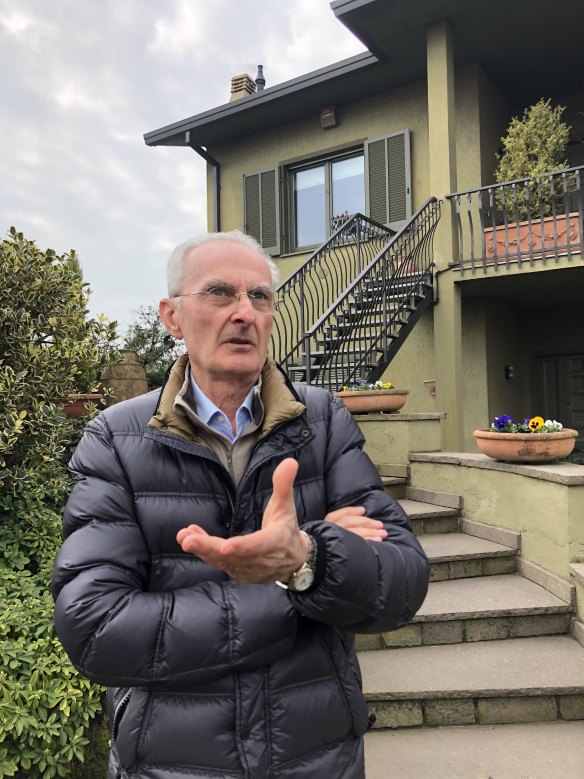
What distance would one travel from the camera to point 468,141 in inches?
262

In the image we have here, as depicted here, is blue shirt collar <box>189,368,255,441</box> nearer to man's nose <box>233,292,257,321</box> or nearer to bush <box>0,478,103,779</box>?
man's nose <box>233,292,257,321</box>

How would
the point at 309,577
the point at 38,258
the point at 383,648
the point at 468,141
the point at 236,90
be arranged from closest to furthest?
the point at 309,577 < the point at 383,648 < the point at 38,258 < the point at 468,141 < the point at 236,90

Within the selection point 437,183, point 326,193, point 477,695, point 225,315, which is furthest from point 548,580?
point 326,193

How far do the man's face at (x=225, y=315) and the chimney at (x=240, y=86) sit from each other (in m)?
8.43

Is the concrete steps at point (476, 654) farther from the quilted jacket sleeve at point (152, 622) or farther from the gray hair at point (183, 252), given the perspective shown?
the gray hair at point (183, 252)

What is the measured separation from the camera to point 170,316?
1275 millimetres

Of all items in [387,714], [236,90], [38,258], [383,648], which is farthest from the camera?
[236,90]

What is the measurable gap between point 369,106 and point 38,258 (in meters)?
5.88

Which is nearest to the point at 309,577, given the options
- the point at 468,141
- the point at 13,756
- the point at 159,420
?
A: the point at 159,420

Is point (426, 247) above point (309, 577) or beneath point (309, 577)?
above

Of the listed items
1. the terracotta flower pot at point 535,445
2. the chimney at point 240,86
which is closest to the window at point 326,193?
the chimney at point 240,86

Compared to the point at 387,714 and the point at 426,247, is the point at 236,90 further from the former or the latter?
the point at 387,714

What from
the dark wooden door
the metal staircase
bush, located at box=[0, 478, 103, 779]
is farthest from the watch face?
the dark wooden door

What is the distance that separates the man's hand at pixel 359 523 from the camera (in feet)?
3.43
